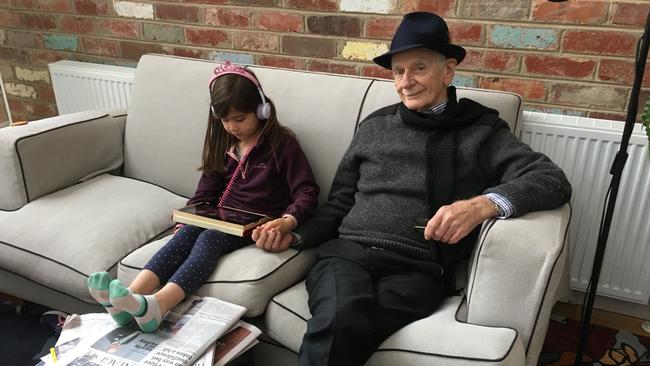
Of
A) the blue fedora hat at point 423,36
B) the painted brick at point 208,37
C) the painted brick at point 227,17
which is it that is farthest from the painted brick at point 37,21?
the blue fedora hat at point 423,36

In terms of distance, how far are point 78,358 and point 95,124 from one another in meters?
1.13

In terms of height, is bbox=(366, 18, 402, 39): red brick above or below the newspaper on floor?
above

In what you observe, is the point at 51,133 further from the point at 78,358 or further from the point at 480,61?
the point at 480,61

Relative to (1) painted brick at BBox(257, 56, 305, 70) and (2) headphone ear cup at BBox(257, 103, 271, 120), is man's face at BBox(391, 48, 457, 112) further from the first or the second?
(1) painted brick at BBox(257, 56, 305, 70)

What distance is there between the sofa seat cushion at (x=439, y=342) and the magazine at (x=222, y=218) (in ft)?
0.94

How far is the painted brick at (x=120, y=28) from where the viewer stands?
8.28 feet

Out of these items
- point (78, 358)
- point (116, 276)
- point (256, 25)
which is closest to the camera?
point (78, 358)

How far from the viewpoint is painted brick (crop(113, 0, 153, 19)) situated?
2461 millimetres

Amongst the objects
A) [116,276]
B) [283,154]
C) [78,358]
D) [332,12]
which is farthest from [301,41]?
[78,358]

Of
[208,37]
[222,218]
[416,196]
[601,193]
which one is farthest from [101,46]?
[601,193]

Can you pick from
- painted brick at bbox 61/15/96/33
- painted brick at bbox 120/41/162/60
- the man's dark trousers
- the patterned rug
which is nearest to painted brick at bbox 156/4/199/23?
painted brick at bbox 120/41/162/60

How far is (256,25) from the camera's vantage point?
7.42ft

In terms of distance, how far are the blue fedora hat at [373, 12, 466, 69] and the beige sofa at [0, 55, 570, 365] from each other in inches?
11.2

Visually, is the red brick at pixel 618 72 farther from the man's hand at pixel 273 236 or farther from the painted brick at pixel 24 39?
the painted brick at pixel 24 39
